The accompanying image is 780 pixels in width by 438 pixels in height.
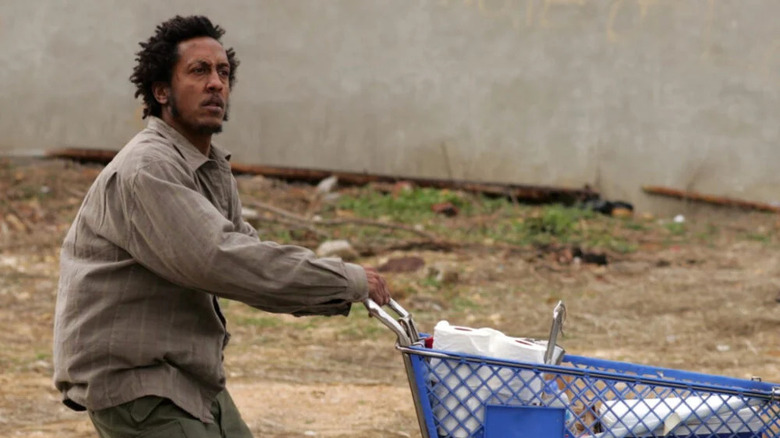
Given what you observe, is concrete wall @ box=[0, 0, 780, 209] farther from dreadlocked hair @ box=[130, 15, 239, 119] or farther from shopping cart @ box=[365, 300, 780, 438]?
Answer: shopping cart @ box=[365, 300, 780, 438]

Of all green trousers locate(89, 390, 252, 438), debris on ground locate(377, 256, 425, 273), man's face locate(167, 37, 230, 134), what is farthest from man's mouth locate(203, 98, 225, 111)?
debris on ground locate(377, 256, 425, 273)

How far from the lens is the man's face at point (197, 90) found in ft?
9.87

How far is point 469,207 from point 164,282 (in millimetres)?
8297

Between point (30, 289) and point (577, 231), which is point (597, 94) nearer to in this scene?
point (577, 231)

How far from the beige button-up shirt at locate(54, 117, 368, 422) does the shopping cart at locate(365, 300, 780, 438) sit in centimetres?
26

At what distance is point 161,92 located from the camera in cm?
306

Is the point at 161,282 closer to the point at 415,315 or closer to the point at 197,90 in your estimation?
the point at 197,90

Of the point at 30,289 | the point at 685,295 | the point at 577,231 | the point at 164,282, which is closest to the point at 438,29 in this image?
the point at 577,231

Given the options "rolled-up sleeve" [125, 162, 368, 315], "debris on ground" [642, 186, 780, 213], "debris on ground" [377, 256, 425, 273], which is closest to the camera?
"rolled-up sleeve" [125, 162, 368, 315]

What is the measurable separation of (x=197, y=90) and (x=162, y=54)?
0.14 metres

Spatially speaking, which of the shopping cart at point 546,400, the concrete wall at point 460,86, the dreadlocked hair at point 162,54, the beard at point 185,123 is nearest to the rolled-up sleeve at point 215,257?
the shopping cart at point 546,400

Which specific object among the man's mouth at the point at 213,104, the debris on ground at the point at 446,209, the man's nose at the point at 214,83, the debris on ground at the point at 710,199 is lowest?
the debris on ground at the point at 446,209

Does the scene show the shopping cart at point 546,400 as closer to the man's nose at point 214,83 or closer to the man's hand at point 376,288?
the man's hand at point 376,288

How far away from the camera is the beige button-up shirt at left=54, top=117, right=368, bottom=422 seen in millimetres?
2682
